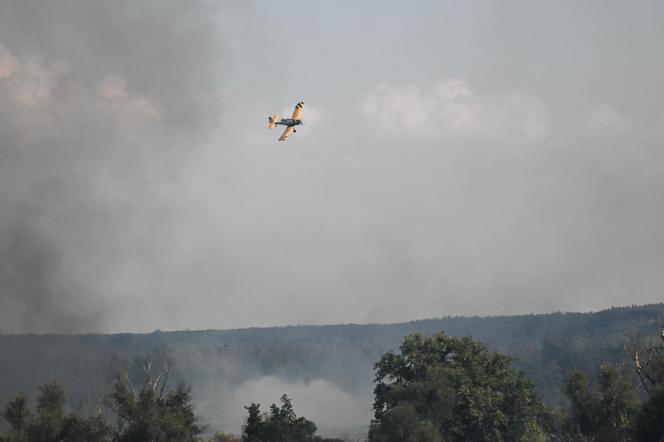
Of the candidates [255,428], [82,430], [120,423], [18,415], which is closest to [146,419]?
[120,423]

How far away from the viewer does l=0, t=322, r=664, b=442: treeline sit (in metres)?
117

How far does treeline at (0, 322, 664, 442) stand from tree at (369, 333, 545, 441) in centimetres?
18

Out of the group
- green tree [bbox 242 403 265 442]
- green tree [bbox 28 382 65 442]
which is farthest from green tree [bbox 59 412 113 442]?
green tree [bbox 242 403 265 442]

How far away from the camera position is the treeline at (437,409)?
117062 millimetres

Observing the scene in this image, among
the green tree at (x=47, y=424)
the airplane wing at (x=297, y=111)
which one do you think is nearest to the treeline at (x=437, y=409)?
the green tree at (x=47, y=424)

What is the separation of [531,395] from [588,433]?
2051 cm

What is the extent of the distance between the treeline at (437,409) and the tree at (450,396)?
0.61 ft

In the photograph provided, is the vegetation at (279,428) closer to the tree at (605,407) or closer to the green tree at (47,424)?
the green tree at (47,424)

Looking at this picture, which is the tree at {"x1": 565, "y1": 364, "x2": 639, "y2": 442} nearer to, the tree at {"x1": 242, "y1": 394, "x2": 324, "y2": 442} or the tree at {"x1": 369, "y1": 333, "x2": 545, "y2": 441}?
the tree at {"x1": 369, "y1": 333, "x2": 545, "y2": 441}

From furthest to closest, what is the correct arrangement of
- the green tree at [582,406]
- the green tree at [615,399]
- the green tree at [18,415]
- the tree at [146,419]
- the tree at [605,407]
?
the green tree at [582,406]
the green tree at [18,415]
the green tree at [615,399]
the tree at [605,407]
the tree at [146,419]

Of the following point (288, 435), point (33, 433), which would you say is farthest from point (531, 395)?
point (33, 433)

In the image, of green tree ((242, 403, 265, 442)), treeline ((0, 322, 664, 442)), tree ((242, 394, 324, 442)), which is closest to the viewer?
treeline ((0, 322, 664, 442))

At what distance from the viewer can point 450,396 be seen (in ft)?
462

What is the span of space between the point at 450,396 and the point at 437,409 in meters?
3.26
